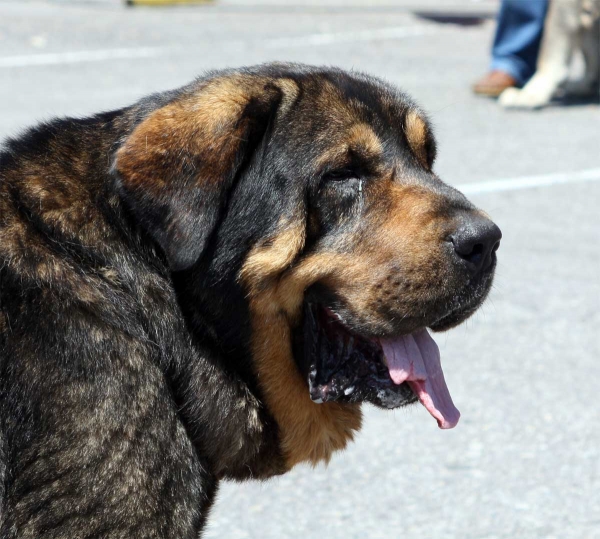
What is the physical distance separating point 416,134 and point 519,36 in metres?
7.44

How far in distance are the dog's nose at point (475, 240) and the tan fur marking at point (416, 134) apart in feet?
1.18

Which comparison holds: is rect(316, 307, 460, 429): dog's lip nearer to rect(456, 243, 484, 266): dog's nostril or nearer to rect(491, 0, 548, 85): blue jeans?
rect(456, 243, 484, 266): dog's nostril

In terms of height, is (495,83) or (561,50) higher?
(561,50)

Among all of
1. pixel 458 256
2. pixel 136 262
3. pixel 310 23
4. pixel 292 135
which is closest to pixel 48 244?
pixel 136 262

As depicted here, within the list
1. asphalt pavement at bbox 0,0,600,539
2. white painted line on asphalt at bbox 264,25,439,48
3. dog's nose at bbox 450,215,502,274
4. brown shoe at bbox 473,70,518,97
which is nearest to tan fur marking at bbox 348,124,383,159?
dog's nose at bbox 450,215,502,274

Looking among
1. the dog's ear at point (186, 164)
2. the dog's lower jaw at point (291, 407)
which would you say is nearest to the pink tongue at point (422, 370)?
the dog's lower jaw at point (291, 407)

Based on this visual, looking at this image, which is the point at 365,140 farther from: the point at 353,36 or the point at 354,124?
the point at 353,36

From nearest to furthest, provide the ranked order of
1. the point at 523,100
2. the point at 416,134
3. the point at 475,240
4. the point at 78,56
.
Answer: the point at 475,240 → the point at 416,134 → the point at 523,100 → the point at 78,56

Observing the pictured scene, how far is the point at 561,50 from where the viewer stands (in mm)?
9656

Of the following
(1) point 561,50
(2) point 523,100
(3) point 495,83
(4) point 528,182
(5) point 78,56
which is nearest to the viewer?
(4) point 528,182

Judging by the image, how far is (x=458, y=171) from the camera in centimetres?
784

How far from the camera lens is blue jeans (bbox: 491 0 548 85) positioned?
10023mm

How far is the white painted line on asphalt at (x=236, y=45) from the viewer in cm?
1103

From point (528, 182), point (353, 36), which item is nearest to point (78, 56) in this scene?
point (353, 36)
